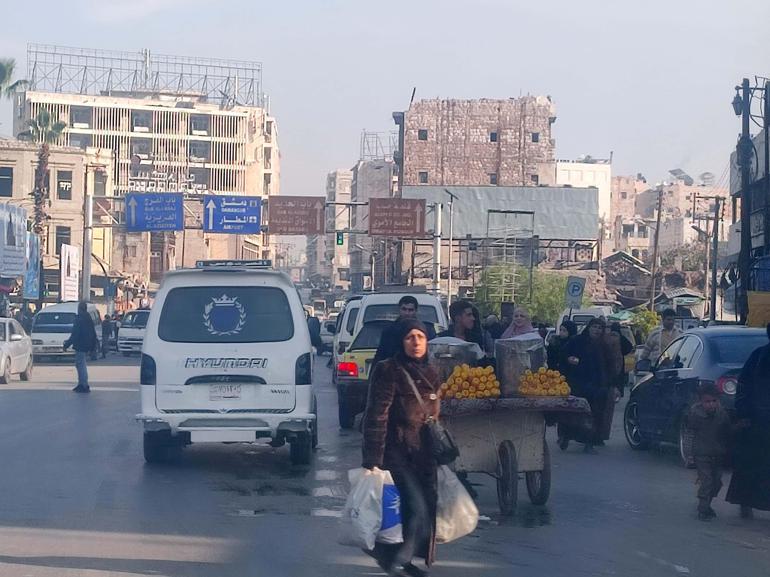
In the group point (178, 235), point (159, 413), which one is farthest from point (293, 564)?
point (178, 235)

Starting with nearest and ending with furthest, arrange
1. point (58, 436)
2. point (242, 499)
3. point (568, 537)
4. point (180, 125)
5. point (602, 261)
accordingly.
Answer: point (568, 537), point (242, 499), point (58, 436), point (602, 261), point (180, 125)

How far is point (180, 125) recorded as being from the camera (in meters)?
116

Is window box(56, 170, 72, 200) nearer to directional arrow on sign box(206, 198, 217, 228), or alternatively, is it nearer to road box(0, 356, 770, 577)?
directional arrow on sign box(206, 198, 217, 228)

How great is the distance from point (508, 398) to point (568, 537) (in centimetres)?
136

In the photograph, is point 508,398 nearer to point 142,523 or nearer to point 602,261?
point 142,523

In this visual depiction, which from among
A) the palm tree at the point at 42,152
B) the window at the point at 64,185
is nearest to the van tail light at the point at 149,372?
the palm tree at the point at 42,152

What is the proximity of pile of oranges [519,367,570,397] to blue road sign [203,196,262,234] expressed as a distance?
3969 cm

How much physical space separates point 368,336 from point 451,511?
10144 mm

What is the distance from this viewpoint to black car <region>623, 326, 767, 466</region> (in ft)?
43.3

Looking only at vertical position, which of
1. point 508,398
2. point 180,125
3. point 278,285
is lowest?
point 508,398

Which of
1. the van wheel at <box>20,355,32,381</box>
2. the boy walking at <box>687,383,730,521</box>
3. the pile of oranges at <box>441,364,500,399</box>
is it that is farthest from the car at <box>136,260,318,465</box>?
the van wheel at <box>20,355,32,381</box>

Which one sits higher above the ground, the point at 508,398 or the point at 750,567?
the point at 508,398

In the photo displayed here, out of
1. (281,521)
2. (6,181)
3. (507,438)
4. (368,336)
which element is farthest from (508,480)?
(6,181)

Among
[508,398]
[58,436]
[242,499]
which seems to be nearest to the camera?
[508,398]
